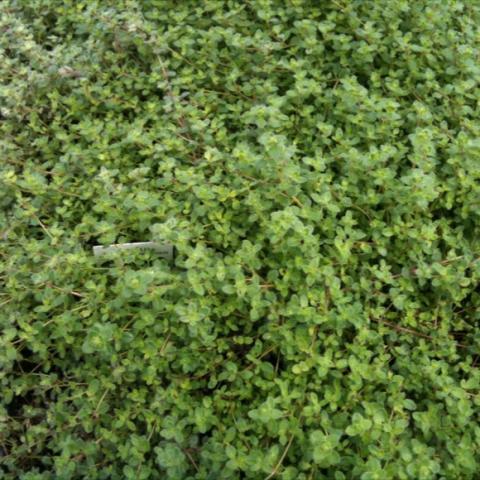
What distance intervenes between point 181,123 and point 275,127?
395 millimetres

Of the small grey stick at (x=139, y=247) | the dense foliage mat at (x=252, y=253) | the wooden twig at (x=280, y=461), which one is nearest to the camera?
the wooden twig at (x=280, y=461)

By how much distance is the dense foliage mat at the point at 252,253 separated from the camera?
75.2 inches

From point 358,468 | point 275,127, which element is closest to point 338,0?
point 275,127

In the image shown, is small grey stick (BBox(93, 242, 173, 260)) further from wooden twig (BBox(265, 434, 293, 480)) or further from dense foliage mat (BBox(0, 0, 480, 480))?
wooden twig (BBox(265, 434, 293, 480))

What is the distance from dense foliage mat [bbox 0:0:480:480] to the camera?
1910 millimetres

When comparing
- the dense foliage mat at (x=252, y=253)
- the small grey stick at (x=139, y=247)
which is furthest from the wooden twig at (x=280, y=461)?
the small grey stick at (x=139, y=247)

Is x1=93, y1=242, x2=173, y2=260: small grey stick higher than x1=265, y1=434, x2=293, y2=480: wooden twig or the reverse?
higher

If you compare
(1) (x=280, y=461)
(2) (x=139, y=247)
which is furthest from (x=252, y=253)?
(1) (x=280, y=461)

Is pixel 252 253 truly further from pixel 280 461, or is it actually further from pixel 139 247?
pixel 280 461

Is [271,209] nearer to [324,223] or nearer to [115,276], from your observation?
[324,223]

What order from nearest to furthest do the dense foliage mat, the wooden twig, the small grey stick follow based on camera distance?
the wooden twig → the dense foliage mat → the small grey stick

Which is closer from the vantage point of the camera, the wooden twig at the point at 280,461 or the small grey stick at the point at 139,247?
the wooden twig at the point at 280,461

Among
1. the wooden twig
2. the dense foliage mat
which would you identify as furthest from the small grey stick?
the wooden twig

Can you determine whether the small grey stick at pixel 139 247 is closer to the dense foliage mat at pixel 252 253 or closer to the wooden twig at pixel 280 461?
the dense foliage mat at pixel 252 253
